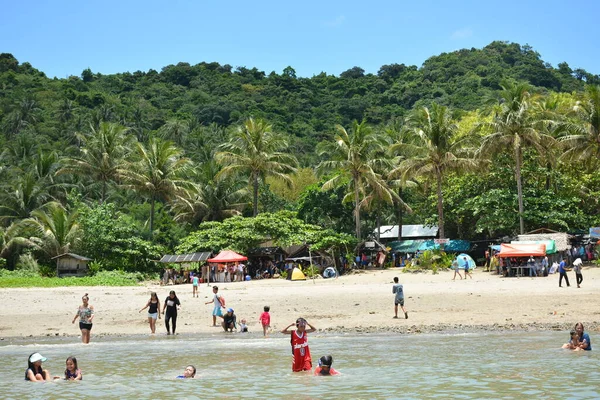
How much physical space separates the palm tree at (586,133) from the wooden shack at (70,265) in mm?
28651

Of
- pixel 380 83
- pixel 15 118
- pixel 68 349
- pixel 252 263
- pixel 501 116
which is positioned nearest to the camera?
pixel 68 349

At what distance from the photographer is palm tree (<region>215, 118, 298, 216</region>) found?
161 feet

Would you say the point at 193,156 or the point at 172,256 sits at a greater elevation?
the point at 193,156

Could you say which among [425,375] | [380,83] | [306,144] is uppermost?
[380,83]

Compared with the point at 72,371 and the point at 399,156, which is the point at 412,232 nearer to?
the point at 399,156

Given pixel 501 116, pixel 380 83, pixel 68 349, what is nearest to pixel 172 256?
pixel 501 116

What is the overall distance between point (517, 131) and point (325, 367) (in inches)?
1229

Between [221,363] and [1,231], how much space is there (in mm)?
33700

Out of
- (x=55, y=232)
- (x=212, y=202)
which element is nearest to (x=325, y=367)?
(x=55, y=232)

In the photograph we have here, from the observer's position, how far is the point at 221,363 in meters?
16.2

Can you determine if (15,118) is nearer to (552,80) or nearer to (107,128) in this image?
(107,128)

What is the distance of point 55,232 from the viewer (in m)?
43.4

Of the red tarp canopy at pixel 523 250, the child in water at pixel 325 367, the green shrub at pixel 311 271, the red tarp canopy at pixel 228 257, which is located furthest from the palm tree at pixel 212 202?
the child in water at pixel 325 367

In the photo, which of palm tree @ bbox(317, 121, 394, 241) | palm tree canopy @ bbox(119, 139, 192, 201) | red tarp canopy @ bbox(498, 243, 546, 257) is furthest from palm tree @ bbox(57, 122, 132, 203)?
red tarp canopy @ bbox(498, 243, 546, 257)
